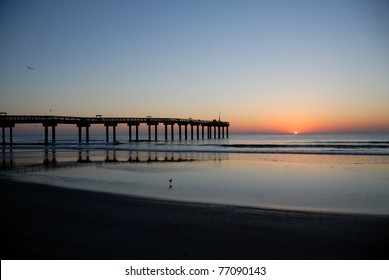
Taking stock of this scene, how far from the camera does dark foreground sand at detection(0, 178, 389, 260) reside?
5.33 metres

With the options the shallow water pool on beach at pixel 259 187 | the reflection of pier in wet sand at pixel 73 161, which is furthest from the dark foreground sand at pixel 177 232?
the reflection of pier in wet sand at pixel 73 161

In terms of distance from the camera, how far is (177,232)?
6.52m

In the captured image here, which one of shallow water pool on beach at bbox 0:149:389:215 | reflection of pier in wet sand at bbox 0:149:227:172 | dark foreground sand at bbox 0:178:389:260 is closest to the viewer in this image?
dark foreground sand at bbox 0:178:389:260

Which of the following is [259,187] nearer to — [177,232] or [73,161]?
[177,232]

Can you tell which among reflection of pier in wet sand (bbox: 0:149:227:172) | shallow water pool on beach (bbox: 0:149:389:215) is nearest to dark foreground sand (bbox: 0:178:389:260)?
shallow water pool on beach (bbox: 0:149:389:215)

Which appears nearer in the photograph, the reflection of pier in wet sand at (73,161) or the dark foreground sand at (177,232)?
the dark foreground sand at (177,232)

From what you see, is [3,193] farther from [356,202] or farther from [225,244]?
[356,202]

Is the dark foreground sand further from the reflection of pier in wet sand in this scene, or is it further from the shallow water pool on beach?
the reflection of pier in wet sand

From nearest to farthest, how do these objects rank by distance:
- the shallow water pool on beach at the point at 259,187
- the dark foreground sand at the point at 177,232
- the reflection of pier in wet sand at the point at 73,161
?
the dark foreground sand at the point at 177,232 → the shallow water pool on beach at the point at 259,187 → the reflection of pier in wet sand at the point at 73,161

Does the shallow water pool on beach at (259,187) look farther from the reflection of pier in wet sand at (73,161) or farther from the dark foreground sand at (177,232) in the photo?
the reflection of pier in wet sand at (73,161)

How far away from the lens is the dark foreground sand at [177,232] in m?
Result: 5.33

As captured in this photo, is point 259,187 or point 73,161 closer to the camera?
point 259,187

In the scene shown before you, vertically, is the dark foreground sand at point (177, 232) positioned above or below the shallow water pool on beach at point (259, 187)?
above

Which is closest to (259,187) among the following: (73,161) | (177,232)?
(177,232)
